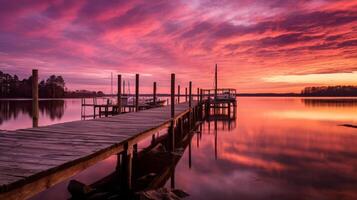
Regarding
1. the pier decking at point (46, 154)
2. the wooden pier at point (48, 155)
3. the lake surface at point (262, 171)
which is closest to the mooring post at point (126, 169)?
the wooden pier at point (48, 155)

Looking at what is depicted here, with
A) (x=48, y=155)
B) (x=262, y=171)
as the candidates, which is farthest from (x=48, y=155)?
(x=262, y=171)

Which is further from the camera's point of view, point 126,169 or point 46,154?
point 126,169

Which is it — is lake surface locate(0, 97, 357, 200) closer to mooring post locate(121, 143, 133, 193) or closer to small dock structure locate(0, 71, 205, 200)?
mooring post locate(121, 143, 133, 193)

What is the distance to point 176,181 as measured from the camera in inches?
370

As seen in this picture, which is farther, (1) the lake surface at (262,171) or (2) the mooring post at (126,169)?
(1) the lake surface at (262,171)

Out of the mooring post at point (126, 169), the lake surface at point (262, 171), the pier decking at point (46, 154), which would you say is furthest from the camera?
the lake surface at point (262, 171)

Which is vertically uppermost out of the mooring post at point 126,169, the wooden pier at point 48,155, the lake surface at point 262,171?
the wooden pier at point 48,155

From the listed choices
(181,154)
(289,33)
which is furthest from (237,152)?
(289,33)

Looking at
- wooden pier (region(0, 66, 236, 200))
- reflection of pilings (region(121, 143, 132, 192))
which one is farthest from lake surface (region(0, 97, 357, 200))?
wooden pier (region(0, 66, 236, 200))

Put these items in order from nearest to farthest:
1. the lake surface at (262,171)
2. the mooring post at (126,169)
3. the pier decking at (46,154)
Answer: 1. the pier decking at (46,154)
2. the mooring post at (126,169)
3. the lake surface at (262,171)

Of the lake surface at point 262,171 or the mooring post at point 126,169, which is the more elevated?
the mooring post at point 126,169

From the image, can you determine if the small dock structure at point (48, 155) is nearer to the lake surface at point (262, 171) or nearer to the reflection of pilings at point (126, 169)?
Result: the reflection of pilings at point (126, 169)

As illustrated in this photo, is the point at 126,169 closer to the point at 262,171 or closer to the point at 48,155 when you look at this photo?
the point at 48,155

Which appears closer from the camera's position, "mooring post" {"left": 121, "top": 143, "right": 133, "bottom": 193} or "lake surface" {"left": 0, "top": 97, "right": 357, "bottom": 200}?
"mooring post" {"left": 121, "top": 143, "right": 133, "bottom": 193}
